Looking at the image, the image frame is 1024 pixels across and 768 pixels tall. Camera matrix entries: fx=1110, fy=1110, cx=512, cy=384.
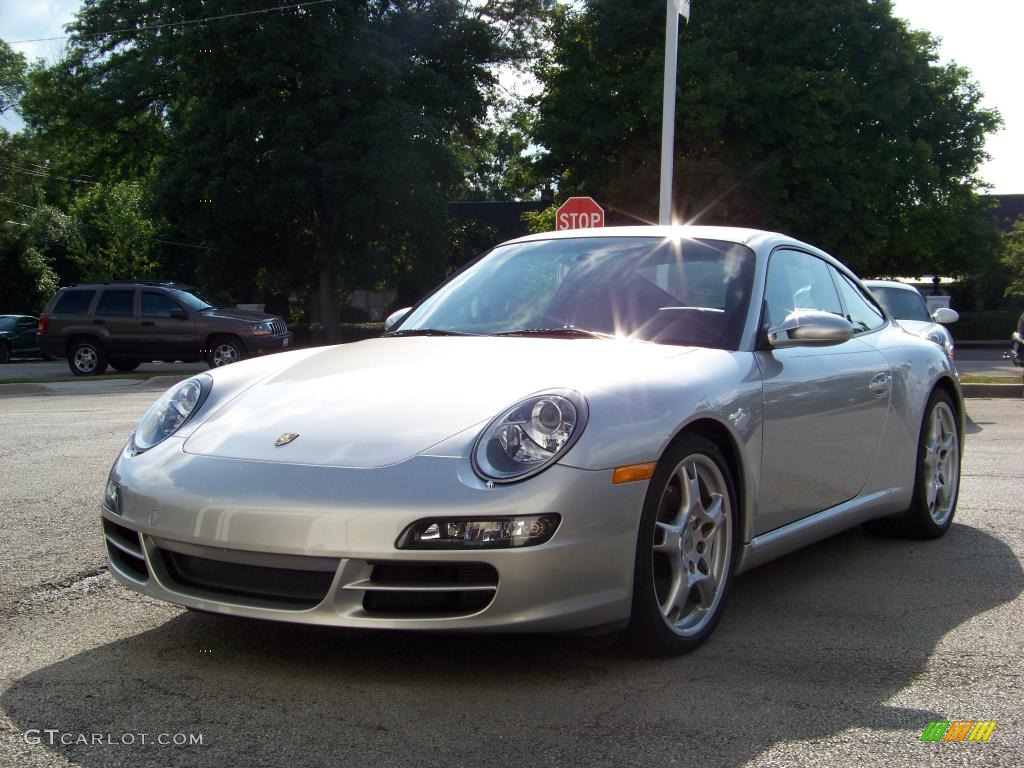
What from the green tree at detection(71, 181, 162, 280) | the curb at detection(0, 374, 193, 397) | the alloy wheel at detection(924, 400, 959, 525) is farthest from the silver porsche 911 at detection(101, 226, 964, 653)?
the green tree at detection(71, 181, 162, 280)

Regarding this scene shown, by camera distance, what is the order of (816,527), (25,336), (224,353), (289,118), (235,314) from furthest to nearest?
(25,336), (289,118), (235,314), (224,353), (816,527)

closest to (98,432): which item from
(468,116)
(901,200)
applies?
(468,116)

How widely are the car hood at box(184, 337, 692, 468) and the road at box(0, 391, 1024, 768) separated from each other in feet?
1.91

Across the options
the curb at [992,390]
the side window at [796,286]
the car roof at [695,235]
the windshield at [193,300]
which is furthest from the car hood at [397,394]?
the windshield at [193,300]

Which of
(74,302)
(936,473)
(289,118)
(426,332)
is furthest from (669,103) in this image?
(289,118)

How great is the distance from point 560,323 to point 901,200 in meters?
31.9

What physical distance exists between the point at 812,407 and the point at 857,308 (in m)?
1.24

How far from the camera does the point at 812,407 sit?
168 inches

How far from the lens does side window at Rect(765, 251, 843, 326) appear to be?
175 inches

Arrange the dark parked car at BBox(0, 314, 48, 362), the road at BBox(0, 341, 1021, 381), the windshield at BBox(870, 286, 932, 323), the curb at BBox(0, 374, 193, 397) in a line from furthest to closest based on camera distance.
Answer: the dark parked car at BBox(0, 314, 48, 362) → the road at BBox(0, 341, 1021, 381) → the curb at BBox(0, 374, 193, 397) → the windshield at BBox(870, 286, 932, 323)

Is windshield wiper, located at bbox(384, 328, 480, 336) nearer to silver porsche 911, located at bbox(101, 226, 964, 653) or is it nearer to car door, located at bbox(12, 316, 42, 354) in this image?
silver porsche 911, located at bbox(101, 226, 964, 653)

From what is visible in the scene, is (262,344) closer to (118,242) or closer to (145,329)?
(145,329)

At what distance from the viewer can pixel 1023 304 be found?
41.7 metres

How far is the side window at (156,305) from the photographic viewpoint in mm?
21531
